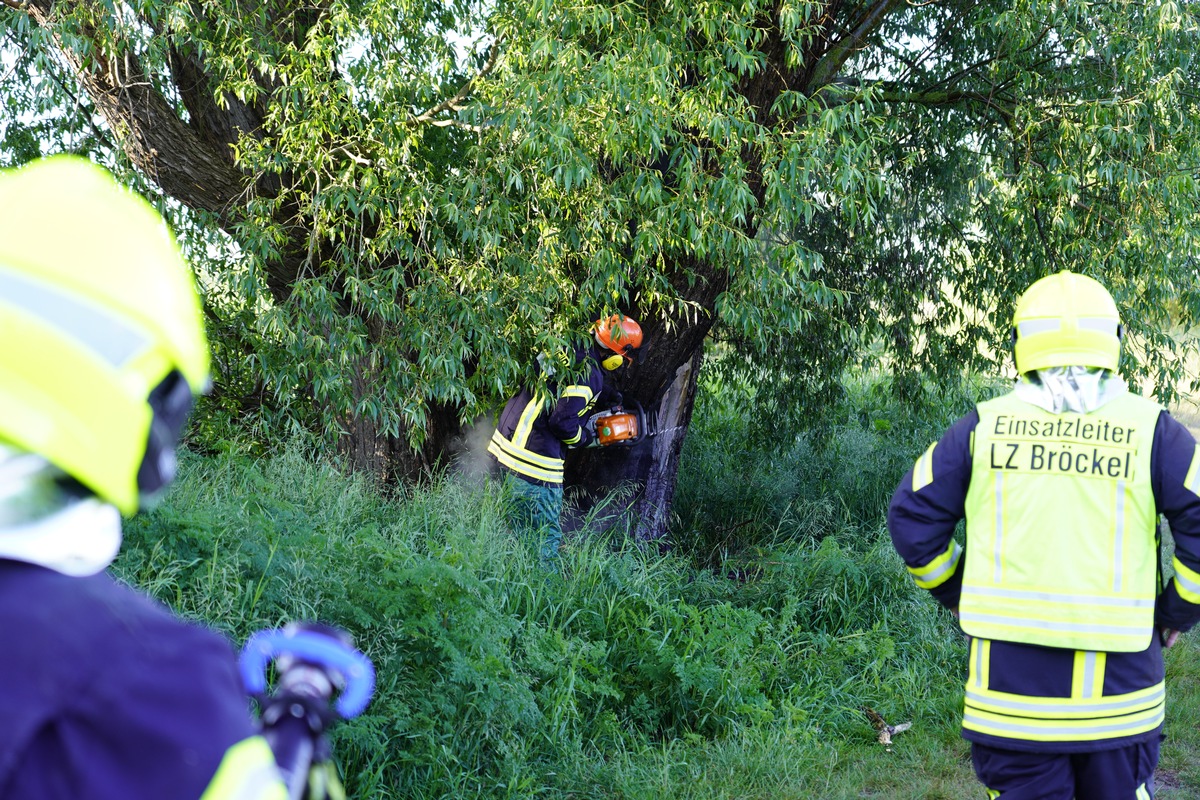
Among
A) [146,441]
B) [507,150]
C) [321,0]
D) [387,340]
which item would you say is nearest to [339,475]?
[387,340]

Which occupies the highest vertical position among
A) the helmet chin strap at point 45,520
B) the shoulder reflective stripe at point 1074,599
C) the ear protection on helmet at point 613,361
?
the helmet chin strap at point 45,520

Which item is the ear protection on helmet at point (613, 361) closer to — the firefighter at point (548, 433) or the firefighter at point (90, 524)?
the firefighter at point (548, 433)

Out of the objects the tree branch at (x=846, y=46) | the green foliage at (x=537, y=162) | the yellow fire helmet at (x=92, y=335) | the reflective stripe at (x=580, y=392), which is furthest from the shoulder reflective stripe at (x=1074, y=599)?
the tree branch at (x=846, y=46)

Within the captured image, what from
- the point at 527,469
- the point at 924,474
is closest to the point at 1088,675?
the point at 924,474

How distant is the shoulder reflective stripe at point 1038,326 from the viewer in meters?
2.88

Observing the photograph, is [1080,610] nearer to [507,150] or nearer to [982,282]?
[507,150]

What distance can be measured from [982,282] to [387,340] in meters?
5.11

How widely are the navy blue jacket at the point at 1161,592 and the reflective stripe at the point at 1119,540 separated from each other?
10 centimetres

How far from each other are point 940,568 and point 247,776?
249 cm

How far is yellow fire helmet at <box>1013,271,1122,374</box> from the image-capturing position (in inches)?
112

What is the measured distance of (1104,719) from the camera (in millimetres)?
2740

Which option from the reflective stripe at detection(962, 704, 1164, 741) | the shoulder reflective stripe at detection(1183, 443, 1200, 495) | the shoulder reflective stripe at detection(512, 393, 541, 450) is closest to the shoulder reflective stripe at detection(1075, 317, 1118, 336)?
the shoulder reflective stripe at detection(1183, 443, 1200, 495)

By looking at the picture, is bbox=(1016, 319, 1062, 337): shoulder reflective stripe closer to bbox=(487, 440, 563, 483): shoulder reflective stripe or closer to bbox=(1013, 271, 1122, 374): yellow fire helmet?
bbox=(1013, 271, 1122, 374): yellow fire helmet

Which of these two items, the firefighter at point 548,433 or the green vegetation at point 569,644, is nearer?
the green vegetation at point 569,644
